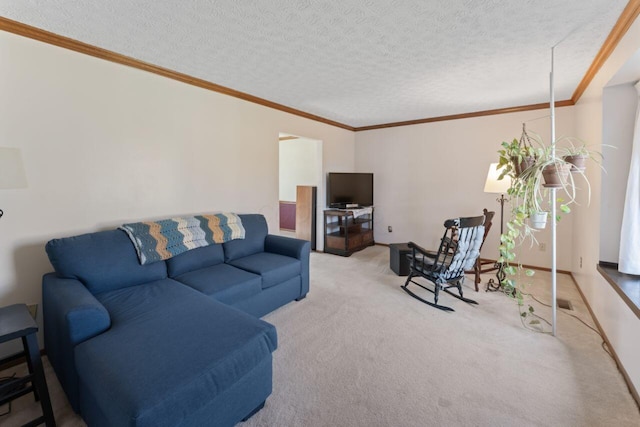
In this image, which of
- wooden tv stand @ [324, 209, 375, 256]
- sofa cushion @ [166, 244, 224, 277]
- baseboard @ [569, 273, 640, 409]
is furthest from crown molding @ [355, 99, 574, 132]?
sofa cushion @ [166, 244, 224, 277]

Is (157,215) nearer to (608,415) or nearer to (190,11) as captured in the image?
(190,11)

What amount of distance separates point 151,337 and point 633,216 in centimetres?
324

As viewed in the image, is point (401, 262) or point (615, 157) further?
point (401, 262)

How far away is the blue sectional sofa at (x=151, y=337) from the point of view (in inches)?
49.1

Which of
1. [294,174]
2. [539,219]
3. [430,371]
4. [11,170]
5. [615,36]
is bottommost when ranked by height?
[430,371]

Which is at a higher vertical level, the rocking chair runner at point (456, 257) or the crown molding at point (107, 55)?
the crown molding at point (107, 55)

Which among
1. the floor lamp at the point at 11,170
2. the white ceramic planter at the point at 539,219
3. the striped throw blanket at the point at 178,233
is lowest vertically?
the striped throw blanket at the point at 178,233

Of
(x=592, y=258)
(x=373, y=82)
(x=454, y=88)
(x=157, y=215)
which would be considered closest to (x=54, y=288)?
(x=157, y=215)

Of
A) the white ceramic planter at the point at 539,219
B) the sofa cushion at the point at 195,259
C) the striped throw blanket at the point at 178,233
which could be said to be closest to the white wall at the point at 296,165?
the striped throw blanket at the point at 178,233

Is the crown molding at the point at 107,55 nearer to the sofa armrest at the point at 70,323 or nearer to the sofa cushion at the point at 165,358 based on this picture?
the sofa armrest at the point at 70,323

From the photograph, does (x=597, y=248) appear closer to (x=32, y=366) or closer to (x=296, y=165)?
(x=32, y=366)

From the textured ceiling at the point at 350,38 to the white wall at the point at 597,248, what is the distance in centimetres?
23

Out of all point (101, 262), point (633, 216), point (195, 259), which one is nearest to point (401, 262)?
point (633, 216)

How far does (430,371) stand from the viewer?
202cm
